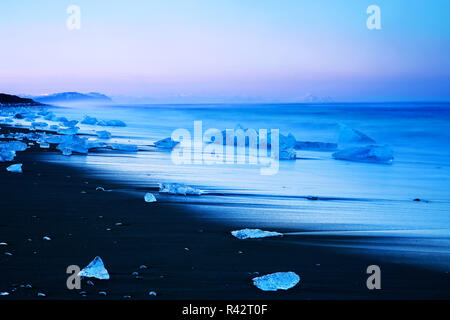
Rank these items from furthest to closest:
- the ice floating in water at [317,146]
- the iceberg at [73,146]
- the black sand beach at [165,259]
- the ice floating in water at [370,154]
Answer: the ice floating in water at [317,146] < the ice floating in water at [370,154] < the iceberg at [73,146] < the black sand beach at [165,259]

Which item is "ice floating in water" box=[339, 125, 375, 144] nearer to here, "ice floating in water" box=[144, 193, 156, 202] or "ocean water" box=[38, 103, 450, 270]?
"ocean water" box=[38, 103, 450, 270]

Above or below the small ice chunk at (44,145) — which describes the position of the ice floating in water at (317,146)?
below

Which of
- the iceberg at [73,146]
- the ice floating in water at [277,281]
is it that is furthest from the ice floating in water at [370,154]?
the ice floating in water at [277,281]

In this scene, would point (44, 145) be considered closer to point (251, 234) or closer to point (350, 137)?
point (251, 234)

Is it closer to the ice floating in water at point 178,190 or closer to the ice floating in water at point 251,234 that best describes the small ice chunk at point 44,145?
the ice floating in water at point 178,190

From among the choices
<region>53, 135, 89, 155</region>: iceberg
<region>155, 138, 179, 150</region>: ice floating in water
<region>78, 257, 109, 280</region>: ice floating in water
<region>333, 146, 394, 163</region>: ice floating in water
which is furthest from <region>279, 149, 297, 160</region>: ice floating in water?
<region>78, 257, 109, 280</region>: ice floating in water

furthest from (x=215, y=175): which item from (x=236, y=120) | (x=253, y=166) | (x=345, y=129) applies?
(x=236, y=120)
